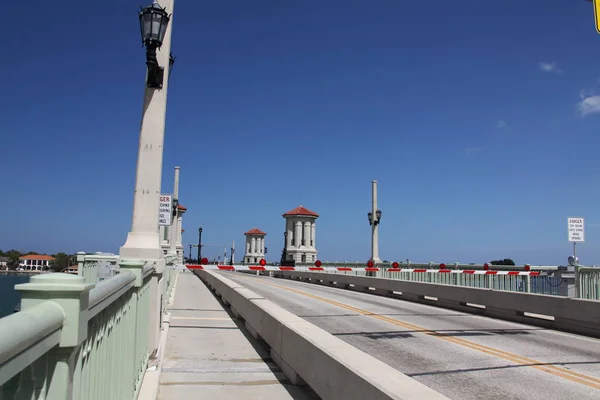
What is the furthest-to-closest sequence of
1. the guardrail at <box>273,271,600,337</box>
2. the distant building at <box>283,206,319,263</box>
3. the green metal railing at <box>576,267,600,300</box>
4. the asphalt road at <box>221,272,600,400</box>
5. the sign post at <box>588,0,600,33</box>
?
the distant building at <box>283,206,319,263</box> < the green metal railing at <box>576,267,600,300</box> < the guardrail at <box>273,271,600,337</box> < the sign post at <box>588,0,600,33</box> < the asphalt road at <box>221,272,600,400</box>

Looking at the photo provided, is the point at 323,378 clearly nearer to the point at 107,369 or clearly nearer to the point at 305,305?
the point at 107,369

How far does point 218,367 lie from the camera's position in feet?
27.2

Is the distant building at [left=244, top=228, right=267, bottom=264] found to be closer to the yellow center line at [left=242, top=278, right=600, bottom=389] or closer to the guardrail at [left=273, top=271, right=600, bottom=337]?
the guardrail at [left=273, top=271, right=600, bottom=337]

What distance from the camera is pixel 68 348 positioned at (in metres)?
2.10

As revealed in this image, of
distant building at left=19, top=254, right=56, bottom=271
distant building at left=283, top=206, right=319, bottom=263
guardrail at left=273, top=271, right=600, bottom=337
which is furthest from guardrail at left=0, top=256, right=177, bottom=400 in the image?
distant building at left=283, top=206, right=319, bottom=263

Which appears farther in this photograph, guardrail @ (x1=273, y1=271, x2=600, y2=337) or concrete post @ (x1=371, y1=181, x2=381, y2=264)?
concrete post @ (x1=371, y1=181, x2=381, y2=264)

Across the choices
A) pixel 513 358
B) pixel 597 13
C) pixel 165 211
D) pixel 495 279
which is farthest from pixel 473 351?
pixel 165 211

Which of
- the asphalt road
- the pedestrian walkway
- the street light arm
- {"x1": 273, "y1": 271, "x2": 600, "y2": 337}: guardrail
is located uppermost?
the street light arm

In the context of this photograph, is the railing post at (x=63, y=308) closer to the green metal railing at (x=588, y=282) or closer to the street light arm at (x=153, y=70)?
the street light arm at (x=153, y=70)

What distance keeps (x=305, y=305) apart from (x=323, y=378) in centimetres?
1167

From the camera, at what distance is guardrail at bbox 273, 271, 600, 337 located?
40.9 feet

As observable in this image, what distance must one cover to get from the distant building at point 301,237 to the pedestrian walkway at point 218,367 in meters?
39.6

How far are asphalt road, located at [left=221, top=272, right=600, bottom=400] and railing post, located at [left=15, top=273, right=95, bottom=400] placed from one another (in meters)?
5.71

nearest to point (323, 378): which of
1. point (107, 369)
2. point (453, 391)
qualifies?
point (453, 391)
